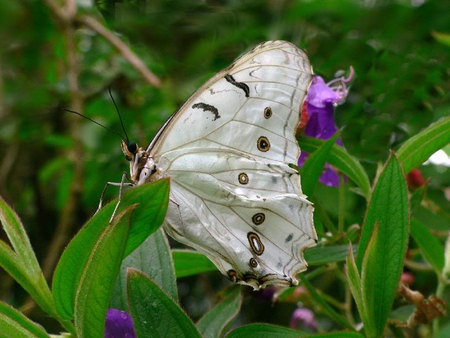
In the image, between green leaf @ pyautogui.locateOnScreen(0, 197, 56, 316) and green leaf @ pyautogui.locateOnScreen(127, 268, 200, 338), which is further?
green leaf @ pyautogui.locateOnScreen(0, 197, 56, 316)

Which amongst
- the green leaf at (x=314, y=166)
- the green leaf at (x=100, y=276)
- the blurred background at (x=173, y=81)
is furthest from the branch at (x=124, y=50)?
the green leaf at (x=100, y=276)

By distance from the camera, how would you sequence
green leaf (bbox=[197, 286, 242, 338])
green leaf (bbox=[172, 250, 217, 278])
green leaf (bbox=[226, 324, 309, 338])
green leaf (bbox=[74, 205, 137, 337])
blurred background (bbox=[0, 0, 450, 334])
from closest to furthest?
green leaf (bbox=[74, 205, 137, 337]) < green leaf (bbox=[226, 324, 309, 338]) < green leaf (bbox=[197, 286, 242, 338]) < green leaf (bbox=[172, 250, 217, 278]) < blurred background (bbox=[0, 0, 450, 334])

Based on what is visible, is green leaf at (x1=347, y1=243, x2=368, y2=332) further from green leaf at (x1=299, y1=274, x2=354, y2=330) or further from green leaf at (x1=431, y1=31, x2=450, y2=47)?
green leaf at (x1=431, y1=31, x2=450, y2=47)

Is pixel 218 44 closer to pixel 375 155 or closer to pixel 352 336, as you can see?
pixel 375 155

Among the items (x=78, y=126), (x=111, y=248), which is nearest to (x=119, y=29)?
(x=78, y=126)

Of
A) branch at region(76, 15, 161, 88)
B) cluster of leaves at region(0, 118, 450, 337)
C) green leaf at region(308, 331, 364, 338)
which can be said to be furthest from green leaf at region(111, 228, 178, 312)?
branch at region(76, 15, 161, 88)

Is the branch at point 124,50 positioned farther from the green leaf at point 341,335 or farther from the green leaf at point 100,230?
the green leaf at point 341,335
